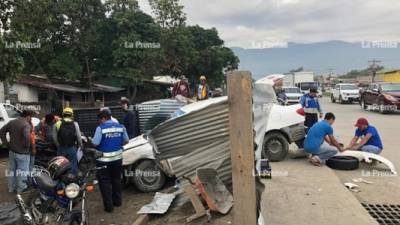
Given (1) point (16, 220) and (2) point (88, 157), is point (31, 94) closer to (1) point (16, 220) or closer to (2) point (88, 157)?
(2) point (88, 157)

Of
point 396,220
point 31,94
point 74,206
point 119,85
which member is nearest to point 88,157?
point 74,206

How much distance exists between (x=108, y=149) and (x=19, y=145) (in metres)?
2.15

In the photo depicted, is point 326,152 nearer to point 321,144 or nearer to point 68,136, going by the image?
point 321,144

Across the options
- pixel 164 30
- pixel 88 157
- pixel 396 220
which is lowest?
pixel 396 220

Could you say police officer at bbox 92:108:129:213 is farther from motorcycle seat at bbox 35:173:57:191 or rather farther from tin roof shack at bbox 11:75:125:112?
tin roof shack at bbox 11:75:125:112

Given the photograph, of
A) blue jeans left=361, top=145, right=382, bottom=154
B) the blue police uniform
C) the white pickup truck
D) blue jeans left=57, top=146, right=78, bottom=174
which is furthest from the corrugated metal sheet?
blue jeans left=361, top=145, right=382, bottom=154

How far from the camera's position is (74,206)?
5.12m

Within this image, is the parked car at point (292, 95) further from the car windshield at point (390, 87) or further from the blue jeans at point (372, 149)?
the blue jeans at point (372, 149)

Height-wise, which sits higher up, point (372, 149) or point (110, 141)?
point (110, 141)

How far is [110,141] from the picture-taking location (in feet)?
20.6

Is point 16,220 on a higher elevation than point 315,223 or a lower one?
higher

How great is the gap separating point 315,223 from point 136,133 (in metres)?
5.72

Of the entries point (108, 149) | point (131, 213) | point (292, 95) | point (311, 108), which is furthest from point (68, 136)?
point (292, 95)

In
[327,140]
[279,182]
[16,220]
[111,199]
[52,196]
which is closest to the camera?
[16,220]
